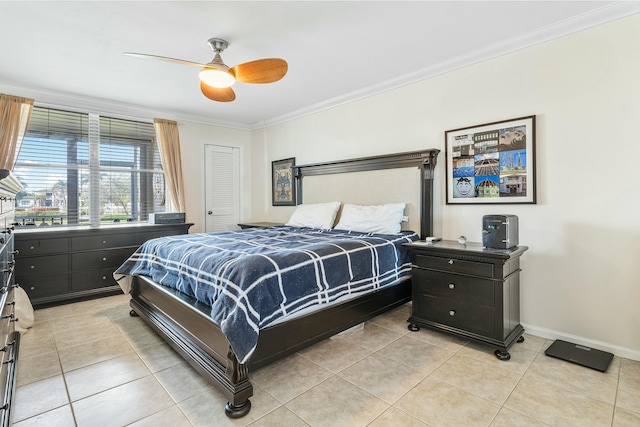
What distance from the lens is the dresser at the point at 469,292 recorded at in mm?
2295

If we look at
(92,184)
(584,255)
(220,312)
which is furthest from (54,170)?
(584,255)

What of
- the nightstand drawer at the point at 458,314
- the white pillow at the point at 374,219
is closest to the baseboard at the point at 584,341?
the nightstand drawer at the point at 458,314

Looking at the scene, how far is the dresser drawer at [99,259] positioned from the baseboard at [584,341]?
14.8 ft

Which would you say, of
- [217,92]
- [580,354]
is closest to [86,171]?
[217,92]

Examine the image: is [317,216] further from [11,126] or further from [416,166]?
[11,126]

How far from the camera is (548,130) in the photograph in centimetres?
258

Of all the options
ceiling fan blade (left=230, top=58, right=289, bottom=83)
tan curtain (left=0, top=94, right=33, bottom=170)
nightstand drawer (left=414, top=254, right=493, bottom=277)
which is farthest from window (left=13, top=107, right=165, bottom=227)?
nightstand drawer (left=414, top=254, right=493, bottom=277)

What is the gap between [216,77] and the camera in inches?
101

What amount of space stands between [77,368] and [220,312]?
131 cm

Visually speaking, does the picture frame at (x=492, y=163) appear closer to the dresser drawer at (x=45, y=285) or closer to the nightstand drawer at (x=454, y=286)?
the nightstand drawer at (x=454, y=286)

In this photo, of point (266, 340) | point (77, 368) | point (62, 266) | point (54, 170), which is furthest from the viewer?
point (54, 170)

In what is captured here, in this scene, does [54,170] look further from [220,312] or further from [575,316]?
[575,316]

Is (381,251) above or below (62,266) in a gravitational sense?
above

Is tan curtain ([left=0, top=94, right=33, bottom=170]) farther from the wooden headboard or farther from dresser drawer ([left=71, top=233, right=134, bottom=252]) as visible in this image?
the wooden headboard
